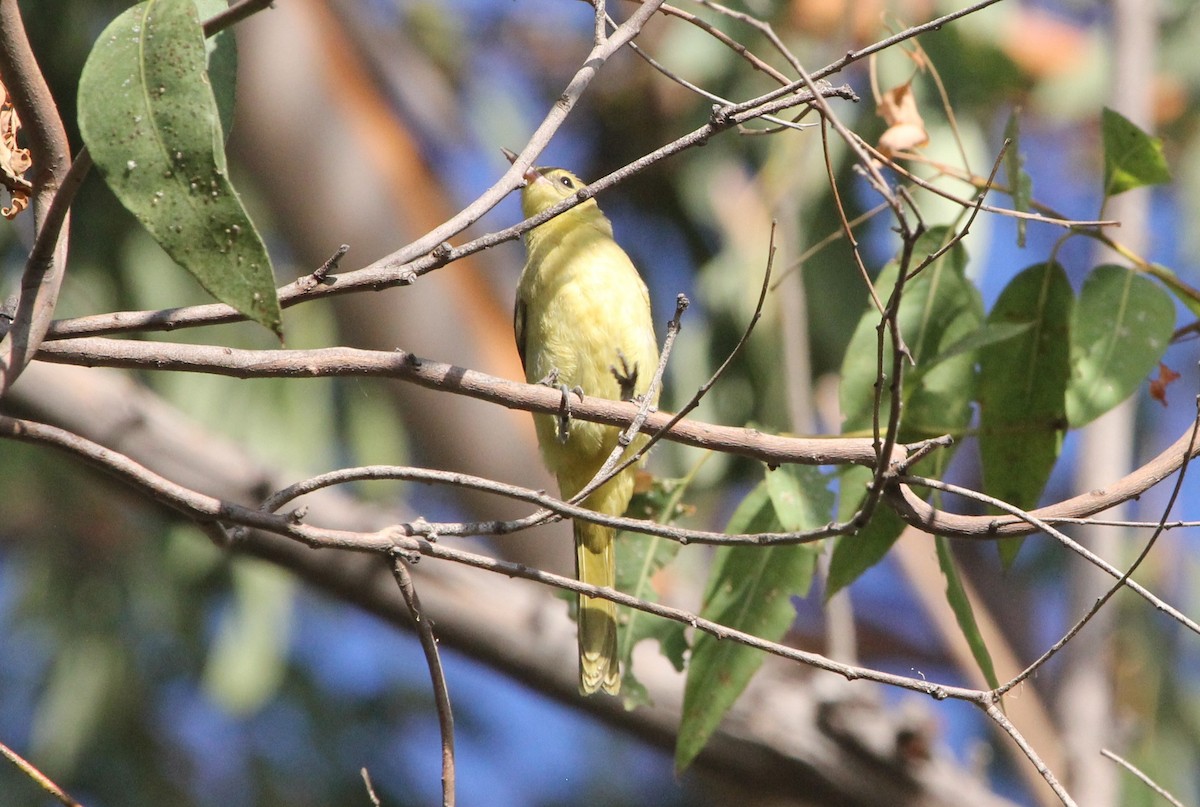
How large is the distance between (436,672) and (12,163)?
100 cm

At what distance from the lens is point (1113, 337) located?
103 inches

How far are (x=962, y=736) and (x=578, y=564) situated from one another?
585 centimetres

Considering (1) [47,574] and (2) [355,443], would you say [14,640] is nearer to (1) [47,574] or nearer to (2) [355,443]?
(1) [47,574]

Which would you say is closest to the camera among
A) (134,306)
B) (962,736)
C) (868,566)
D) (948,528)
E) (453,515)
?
(948,528)

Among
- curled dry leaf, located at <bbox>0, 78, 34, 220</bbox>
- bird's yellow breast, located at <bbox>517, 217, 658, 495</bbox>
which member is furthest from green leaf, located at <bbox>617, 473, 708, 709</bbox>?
curled dry leaf, located at <bbox>0, 78, 34, 220</bbox>

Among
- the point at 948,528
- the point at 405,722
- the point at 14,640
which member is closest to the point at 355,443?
the point at 405,722

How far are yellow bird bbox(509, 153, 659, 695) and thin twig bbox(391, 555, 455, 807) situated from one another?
1471 millimetres

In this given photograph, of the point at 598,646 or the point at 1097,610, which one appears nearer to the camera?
the point at 1097,610

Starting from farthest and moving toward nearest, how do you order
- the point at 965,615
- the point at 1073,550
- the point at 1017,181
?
the point at 1017,181 < the point at 965,615 < the point at 1073,550

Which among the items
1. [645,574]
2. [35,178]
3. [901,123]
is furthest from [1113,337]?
[35,178]

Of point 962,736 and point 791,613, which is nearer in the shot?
point 791,613

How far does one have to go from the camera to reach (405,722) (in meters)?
6.93

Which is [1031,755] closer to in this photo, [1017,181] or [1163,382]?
[1017,181]

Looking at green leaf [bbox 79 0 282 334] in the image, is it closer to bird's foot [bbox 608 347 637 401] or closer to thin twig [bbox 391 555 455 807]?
thin twig [bbox 391 555 455 807]
